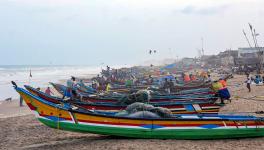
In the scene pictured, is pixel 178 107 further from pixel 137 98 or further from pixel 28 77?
pixel 28 77

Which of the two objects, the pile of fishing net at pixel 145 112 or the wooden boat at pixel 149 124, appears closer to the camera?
the wooden boat at pixel 149 124

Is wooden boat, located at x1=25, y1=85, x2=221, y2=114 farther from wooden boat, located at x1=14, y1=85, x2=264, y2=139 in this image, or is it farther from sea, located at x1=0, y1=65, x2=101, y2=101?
sea, located at x1=0, y1=65, x2=101, y2=101

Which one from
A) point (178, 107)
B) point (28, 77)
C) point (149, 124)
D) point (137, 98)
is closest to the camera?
point (149, 124)

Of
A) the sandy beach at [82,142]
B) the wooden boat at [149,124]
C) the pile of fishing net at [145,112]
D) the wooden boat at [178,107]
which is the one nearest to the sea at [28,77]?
the sandy beach at [82,142]

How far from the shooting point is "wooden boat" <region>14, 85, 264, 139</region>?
1062 centimetres

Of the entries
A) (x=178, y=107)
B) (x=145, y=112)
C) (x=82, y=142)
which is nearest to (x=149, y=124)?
(x=145, y=112)

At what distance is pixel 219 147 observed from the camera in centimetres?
991

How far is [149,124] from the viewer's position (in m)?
10.7

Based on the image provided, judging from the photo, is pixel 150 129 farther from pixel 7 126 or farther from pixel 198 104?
pixel 7 126

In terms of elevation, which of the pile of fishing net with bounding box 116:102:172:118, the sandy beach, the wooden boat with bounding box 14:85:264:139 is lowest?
the sandy beach

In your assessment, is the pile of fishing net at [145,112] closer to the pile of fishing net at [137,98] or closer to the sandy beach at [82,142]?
the sandy beach at [82,142]

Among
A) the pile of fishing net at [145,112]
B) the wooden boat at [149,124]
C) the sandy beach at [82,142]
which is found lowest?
the sandy beach at [82,142]

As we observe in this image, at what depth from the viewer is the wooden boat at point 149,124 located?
10.6 meters

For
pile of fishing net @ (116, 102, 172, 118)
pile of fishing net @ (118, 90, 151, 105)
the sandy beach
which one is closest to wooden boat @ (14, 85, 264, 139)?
the sandy beach
